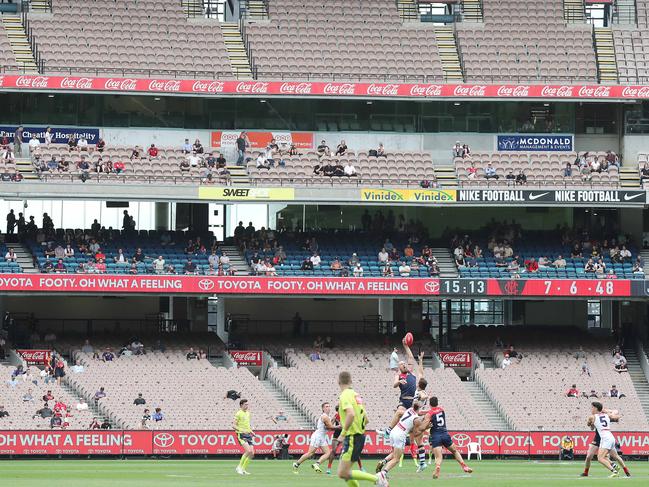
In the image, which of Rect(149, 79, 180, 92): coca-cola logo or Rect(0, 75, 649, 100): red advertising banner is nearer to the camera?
Rect(0, 75, 649, 100): red advertising banner

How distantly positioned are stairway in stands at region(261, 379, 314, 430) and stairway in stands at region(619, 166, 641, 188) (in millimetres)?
16540

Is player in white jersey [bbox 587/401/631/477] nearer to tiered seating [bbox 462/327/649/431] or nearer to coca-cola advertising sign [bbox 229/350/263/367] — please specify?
tiered seating [bbox 462/327/649/431]

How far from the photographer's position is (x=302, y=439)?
1724 inches

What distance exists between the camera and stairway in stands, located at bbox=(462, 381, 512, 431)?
162 ft

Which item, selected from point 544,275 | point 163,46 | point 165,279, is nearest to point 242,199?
point 165,279

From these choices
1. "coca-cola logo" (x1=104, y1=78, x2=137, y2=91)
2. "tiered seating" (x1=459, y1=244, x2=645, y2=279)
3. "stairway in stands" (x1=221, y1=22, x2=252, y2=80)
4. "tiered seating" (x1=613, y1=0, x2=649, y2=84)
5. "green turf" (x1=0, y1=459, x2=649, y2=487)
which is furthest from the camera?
"tiered seating" (x1=613, y1=0, x2=649, y2=84)

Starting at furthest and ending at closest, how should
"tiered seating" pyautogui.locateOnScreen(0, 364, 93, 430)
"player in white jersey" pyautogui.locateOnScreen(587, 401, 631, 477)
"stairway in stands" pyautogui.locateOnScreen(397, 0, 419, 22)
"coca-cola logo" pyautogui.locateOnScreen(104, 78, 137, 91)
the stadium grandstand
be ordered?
"stairway in stands" pyautogui.locateOnScreen(397, 0, 419, 22) < "coca-cola logo" pyautogui.locateOnScreen(104, 78, 137, 91) < the stadium grandstand < "tiered seating" pyautogui.locateOnScreen(0, 364, 93, 430) < "player in white jersey" pyautogui.locateOnScreen(587, 401, 631, 477)

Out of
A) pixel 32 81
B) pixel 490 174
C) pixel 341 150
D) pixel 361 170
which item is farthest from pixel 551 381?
pixel 32 81

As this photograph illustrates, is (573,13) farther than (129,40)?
Yes

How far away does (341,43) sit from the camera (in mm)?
59656

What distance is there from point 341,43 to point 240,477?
1280 inches

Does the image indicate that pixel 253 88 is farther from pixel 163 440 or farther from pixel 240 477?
pixel 240 477

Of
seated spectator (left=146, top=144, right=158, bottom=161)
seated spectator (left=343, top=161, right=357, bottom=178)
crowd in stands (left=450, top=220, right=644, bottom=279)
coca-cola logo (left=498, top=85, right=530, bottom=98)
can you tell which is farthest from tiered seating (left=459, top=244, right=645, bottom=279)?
seated spectator (left=146, top=144, right=158, bottom=161)

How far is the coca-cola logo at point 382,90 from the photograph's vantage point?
57.2 m
